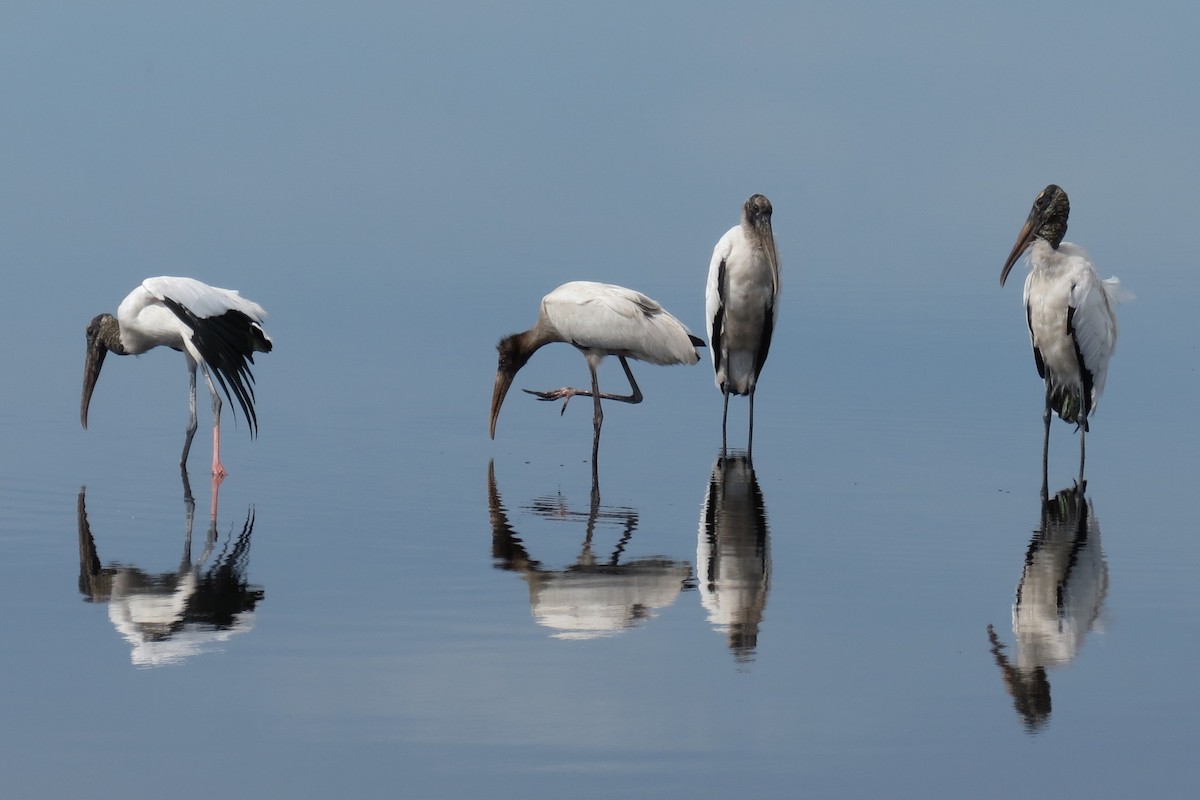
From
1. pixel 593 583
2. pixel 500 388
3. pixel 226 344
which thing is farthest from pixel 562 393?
pixel 593 583

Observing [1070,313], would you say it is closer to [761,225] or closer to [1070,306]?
[1070,306]

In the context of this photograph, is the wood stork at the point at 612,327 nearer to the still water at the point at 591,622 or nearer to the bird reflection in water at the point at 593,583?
the still water at the point at 591,622

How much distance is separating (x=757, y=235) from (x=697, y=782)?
26.4ft

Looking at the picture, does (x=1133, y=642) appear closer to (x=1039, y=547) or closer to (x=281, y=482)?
(x=1039, y=547)

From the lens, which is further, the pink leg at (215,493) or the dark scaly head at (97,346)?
the dark scaly head at (97,346)

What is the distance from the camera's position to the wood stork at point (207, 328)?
1104cm

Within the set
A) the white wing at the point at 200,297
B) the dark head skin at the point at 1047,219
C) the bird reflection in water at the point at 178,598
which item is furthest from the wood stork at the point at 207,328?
the dark head skin at the point at 1047,219

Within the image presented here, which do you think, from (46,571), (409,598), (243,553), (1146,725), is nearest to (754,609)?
(409,598)

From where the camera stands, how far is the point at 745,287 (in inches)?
505

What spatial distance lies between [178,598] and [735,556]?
2.57 meters

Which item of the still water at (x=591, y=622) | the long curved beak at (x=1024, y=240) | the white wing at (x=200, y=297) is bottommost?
the still water at (x=591, y=622)

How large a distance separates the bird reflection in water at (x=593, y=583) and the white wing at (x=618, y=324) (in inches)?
98.8

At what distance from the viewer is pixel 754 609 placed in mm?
7328

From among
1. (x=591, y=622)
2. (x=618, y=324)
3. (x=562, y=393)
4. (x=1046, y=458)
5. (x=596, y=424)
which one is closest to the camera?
(x=591, y=622)
